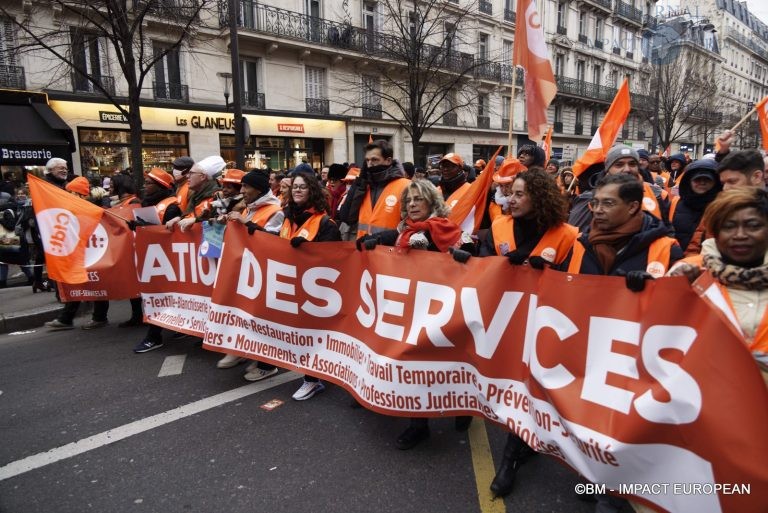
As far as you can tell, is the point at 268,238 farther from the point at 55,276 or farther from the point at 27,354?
the point at 27,354

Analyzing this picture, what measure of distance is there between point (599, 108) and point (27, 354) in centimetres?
4103

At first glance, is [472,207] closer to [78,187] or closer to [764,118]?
[764,118]

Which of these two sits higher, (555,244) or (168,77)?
(168,77)

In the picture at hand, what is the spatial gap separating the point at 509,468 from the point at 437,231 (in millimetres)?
1512

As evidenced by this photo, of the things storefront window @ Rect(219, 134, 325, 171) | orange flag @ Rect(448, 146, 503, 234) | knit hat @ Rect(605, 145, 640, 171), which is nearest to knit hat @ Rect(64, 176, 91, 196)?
orange flag @ Rect(448, 146, 503, 234)

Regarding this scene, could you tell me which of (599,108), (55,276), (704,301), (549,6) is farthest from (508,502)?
(599,108)

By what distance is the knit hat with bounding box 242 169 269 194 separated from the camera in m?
4.43

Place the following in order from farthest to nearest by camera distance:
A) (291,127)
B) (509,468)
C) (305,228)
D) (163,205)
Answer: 1. (291,127)
2. (163,205)
3. (305,228)
4. (509,468)

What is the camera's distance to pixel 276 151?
2067 centimetres

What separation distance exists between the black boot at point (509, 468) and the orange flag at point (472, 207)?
2.17 metres

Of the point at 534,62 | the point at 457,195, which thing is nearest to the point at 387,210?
the point at 457,195

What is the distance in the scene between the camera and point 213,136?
1869cm

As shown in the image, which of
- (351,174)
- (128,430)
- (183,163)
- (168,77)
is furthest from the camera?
(168,77)

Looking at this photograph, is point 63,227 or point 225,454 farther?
point 63,227
